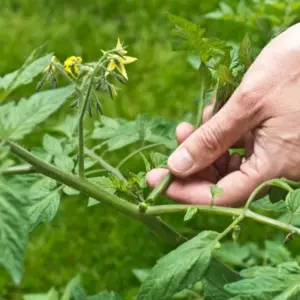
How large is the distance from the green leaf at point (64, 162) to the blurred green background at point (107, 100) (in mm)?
974

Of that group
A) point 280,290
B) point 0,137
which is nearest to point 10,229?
point 0,137

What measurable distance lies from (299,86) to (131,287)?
1377 mm

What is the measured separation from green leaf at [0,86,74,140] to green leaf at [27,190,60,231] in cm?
32

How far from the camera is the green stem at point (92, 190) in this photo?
3.53 ft

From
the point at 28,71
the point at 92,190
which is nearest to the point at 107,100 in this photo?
the point at 92,190

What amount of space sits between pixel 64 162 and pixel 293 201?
511 millimetres

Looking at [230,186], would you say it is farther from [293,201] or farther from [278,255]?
[278,255]

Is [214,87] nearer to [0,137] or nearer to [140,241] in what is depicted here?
[0,137]

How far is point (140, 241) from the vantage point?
267 centimetres

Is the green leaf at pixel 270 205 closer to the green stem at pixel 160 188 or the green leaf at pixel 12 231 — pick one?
the green stem at pixel 160 188

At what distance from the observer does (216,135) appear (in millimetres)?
1398

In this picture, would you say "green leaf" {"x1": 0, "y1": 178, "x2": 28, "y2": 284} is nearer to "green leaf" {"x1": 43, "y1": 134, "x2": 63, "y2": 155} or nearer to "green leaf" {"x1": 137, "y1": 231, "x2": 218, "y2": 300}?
"green leaf" {"x1": 137, "y1": 231, "x2": 218, "y2": 300}

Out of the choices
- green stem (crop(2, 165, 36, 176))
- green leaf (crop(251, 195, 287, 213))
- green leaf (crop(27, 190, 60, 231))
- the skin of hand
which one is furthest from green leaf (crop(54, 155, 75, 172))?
green leaf (crop(251, 195, 287, 213))

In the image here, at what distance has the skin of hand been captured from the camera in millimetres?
1385
